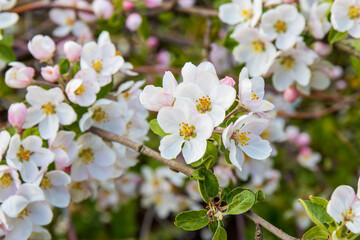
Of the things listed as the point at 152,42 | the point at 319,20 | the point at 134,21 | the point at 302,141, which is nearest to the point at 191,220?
the point at 319,20

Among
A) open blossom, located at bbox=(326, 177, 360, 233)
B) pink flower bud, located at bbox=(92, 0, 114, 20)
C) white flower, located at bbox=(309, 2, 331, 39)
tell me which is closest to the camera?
open blossom, located at bbox=(326, 177, 360, 233)

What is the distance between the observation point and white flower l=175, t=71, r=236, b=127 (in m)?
1.03

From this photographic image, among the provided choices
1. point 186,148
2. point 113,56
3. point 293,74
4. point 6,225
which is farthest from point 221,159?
point 6,225

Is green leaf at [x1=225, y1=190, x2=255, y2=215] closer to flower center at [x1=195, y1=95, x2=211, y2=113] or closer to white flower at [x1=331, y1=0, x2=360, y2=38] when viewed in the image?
flower center at [x1=195, y1=95, x2=211, y2=113]

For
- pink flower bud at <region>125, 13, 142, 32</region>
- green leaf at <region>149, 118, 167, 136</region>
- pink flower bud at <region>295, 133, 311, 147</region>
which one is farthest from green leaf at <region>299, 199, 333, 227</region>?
pink flower bud at <region>295, 133, 311, 147</region>

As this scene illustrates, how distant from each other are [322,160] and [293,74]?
3.80ft

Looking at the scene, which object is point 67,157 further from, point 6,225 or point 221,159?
point 221,159

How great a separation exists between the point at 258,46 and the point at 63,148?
2.48ft

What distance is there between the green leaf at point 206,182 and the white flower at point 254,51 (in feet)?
2.16

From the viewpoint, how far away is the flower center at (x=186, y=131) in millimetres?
1064

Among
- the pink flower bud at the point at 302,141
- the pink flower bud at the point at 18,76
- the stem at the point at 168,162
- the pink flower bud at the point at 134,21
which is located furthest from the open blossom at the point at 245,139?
the pink flower bud at the point at 302,141

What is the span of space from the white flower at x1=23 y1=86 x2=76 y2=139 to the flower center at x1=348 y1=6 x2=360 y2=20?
89 centimetres

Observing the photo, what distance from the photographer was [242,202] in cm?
100

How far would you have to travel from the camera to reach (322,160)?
8.67ft
